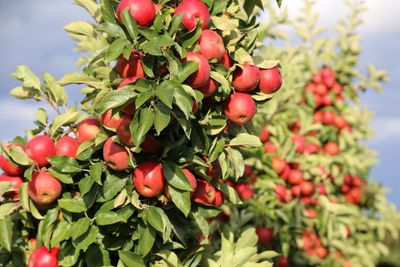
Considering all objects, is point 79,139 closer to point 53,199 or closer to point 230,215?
point 53,199

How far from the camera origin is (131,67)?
6.68 ft

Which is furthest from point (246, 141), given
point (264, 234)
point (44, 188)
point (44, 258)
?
point (264, 234)

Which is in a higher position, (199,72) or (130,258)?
(199,72)

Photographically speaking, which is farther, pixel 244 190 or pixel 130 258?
pixel 244 190

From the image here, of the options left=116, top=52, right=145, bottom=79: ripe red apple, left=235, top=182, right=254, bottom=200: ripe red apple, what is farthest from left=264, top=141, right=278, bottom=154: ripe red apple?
left=116, top=52, right=145, bottom=79: ripe red apple

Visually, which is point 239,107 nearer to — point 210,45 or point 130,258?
point 210,45

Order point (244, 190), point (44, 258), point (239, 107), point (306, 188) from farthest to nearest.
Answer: point (306, 188), point (244, 190), point (44, 258), point (239, 107)

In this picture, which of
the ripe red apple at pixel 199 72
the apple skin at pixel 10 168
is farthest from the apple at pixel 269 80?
the apple skin at pixel 10 168

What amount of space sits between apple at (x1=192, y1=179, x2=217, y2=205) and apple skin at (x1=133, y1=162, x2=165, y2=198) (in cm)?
25

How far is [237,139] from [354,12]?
4160 millimetres

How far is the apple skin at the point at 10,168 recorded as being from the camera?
7.93 ft

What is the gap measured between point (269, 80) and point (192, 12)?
48 centimetres

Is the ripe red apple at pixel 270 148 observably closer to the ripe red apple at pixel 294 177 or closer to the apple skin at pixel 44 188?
the ripe red apple at pixel 294 177

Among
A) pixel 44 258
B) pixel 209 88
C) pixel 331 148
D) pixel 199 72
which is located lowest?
pixel 331 148
